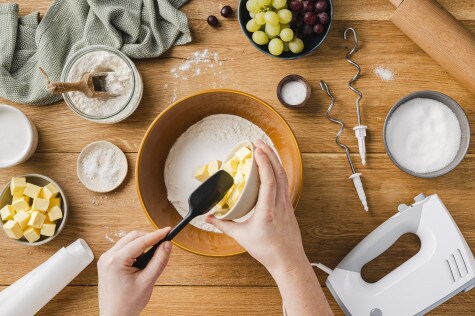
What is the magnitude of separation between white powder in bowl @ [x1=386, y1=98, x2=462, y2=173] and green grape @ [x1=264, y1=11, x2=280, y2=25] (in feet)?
1.12

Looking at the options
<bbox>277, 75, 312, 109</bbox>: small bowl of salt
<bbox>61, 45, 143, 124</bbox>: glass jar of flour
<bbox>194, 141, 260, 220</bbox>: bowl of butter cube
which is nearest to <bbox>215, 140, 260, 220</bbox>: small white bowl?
<bbox>194, 141, 260, 220</bbox>: bowl of butter cube

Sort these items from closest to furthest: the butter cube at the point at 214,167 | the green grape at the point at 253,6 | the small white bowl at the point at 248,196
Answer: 1. the small white bowl at the point at 248,196
2. the butter cube at the point at 214,167
3. the green grape at the point at 253,6

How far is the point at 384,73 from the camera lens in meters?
1.06

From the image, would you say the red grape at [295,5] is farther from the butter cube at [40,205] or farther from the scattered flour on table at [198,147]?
the butter cube at [40,205]

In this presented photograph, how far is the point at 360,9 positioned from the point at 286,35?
22 centimetres

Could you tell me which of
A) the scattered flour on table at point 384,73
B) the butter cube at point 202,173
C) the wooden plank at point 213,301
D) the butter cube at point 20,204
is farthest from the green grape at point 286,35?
the butter cube at point 20,204

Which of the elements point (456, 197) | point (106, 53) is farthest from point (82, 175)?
point (456, 197)

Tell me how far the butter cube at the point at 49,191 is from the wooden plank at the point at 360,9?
0.51 meters

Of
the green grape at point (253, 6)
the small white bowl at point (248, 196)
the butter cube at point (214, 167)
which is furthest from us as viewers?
the green grape at point (253, 6)

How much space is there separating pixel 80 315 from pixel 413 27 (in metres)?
1.02

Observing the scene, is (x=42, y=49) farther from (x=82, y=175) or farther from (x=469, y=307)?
(x=469, y=307)

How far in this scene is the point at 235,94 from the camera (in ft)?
3.02

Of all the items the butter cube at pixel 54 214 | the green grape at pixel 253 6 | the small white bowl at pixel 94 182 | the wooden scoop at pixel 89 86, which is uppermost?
the green grape at pixel 253 6

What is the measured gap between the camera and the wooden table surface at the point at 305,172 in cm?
105
